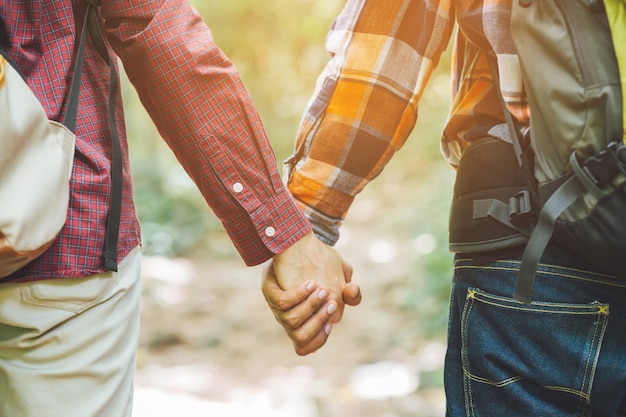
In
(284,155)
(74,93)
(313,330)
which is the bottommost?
(284,155)

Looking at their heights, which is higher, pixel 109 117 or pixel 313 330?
pixel 109 117

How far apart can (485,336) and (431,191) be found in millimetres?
5918

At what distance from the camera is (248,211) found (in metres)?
1.45

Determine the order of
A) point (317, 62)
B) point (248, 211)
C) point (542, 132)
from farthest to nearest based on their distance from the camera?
point (317, 62), point (248, 211), point (542, 132)

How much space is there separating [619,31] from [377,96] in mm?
634

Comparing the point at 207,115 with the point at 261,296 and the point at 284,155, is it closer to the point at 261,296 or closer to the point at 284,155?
the point at 261,296

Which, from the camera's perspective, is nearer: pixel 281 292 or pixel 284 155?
pixel 281 292

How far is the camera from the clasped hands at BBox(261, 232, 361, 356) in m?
1.61

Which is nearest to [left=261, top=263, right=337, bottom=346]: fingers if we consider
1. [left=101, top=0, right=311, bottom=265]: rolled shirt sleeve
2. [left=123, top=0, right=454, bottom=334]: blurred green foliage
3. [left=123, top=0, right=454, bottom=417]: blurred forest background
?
[left=101, top=0, right=311, bottom=265]: rolled shirt sleeve

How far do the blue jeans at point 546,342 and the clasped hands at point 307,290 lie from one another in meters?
0.42

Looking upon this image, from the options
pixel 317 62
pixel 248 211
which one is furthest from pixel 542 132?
pixel 317 62

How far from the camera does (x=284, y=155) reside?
10.5 meters

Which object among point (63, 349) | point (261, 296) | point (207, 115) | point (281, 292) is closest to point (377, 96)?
point (207, 115)

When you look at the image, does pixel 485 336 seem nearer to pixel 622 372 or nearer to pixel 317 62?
pixel 622 372
